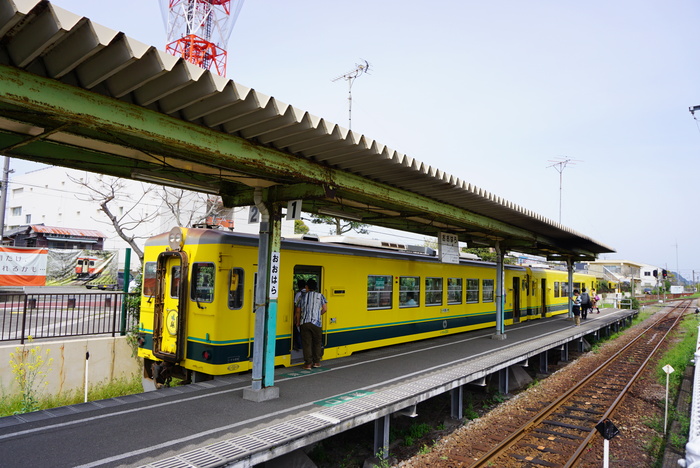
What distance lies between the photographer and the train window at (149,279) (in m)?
8.18

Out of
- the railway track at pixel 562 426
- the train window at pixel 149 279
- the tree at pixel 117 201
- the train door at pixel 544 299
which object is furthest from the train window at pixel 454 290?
the train door at pixel 544 299

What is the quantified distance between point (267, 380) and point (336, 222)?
887 inches

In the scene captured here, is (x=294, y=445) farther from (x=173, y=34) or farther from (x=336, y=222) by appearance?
(x=336, y=222)

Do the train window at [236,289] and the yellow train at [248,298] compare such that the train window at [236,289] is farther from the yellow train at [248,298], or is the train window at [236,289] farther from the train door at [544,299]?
the train door at [544,299]

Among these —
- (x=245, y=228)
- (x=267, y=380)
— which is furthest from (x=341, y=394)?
(x=245, y=228)

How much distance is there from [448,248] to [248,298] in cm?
602

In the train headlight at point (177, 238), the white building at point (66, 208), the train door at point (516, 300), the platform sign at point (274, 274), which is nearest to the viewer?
the platform sign at point (274, 274)

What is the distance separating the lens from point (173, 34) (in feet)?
67.7

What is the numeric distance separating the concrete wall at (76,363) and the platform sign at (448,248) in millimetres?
7509

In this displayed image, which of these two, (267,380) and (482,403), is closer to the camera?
(267,380)

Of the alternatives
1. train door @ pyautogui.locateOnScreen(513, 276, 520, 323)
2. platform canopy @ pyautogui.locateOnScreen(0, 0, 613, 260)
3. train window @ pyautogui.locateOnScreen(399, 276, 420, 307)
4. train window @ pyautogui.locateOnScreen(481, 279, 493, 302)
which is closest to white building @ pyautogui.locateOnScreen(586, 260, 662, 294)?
train door @ pyautogui.locateOnScreen(513, 276, 520, 323)

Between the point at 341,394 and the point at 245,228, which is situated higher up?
the point at 245,228

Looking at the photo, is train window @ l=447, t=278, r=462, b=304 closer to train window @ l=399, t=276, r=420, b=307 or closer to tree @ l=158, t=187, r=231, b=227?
train window @ l=399, t=276, r=420, b=307

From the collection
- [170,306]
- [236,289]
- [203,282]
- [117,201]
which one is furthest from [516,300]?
[117,201]
